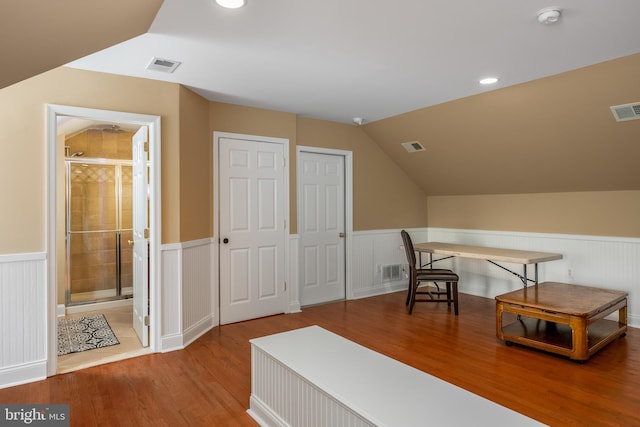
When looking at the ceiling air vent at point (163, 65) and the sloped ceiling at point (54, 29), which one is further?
the ceiling air vent at point (163, 65)

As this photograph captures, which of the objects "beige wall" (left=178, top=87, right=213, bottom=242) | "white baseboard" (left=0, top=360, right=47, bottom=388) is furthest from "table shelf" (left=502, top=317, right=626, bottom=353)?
"white baseboard" (left=0, top=360, right=47, bottom=388)

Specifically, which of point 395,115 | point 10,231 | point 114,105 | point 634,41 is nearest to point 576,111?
point 634,41

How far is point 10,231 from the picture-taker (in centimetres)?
283

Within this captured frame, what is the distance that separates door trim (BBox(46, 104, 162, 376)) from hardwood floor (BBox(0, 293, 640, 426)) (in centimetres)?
28

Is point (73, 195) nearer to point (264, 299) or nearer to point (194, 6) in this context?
point (264, 299)

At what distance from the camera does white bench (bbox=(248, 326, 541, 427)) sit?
1631 millimetres

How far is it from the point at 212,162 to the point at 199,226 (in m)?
0.71

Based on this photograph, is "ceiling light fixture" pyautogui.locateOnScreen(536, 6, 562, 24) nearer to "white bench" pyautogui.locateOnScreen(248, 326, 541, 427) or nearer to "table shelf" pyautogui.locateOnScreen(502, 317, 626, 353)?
"white bench" pyautogui.locateOnScreen(248, 326, 541, 427)

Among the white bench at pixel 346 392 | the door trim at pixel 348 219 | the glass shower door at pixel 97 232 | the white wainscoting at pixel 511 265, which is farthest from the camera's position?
the door trim at pixel 348 219

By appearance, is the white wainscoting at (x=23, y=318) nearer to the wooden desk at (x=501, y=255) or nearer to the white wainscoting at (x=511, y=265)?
the white wainscoting at (x=511, y=265)

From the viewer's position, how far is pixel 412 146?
5.28 metres

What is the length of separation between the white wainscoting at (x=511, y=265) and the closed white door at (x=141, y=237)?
2.72m

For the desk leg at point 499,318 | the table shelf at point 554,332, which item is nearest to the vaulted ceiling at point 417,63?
the table shelf at point 554,332

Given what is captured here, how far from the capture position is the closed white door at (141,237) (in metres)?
3.54
